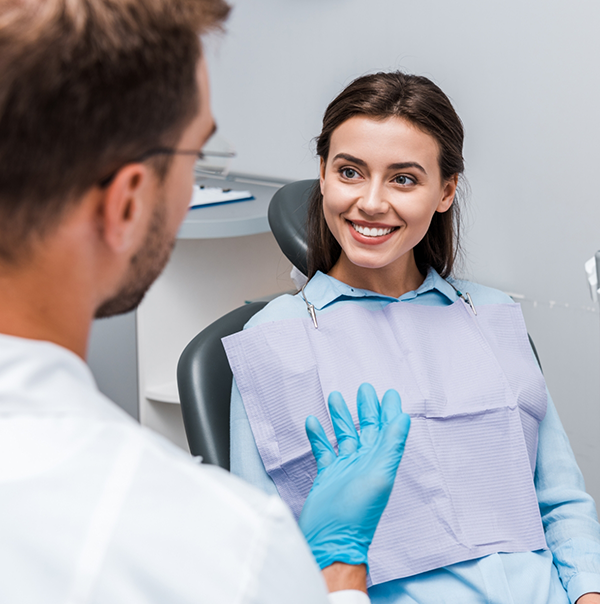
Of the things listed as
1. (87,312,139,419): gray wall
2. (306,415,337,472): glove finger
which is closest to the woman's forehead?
(306,415,337,472): glove finger

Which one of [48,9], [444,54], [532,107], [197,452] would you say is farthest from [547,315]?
[48,9]

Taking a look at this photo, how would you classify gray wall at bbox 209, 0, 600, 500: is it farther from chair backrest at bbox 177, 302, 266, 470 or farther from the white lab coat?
the white lab coat

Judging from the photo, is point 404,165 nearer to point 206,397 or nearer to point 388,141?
point 388,141

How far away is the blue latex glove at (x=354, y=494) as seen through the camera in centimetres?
81

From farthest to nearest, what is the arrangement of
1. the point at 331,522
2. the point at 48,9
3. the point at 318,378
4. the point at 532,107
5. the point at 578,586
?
the point at 532,107, the point at 318,378, the point at 578,586, the point at 331,522, the point at 48,9

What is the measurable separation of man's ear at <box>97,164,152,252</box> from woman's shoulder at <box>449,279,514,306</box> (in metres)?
0.92

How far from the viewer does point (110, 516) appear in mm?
456

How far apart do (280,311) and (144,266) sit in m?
0.65

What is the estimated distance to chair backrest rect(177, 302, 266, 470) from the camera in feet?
3.69

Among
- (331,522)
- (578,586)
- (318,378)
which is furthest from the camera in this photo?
(318,378)

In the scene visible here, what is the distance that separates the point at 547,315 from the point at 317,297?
0.90 meters

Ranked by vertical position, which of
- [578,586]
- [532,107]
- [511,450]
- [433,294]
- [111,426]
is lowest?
[578,586]

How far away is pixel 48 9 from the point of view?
0.47 meters

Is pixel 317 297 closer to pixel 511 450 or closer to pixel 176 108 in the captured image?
pixel 511 450
